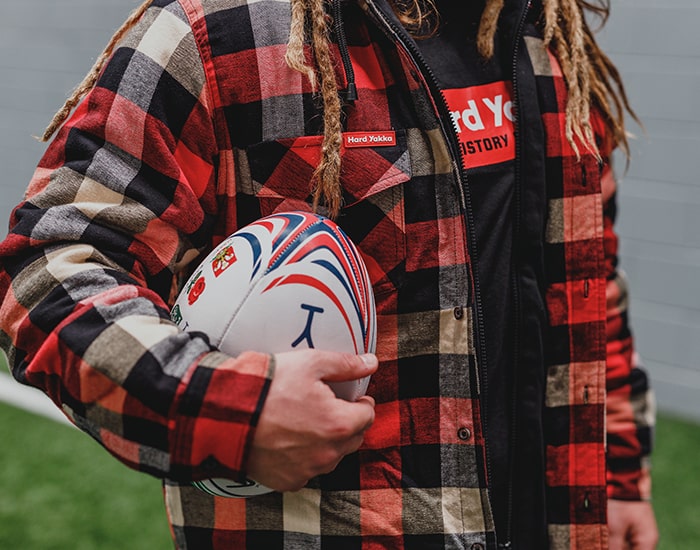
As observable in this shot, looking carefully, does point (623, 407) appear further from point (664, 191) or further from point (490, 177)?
point (664, 191)

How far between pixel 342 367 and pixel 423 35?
1.88 ft

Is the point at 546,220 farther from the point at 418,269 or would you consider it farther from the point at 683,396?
the point at 683,396

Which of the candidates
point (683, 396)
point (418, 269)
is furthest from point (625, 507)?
point (683, 396)

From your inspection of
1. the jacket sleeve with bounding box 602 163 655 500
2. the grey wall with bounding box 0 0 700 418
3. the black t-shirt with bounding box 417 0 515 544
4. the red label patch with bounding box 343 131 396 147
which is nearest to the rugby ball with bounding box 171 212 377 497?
the red label patch with bounding box 343 131 396 147

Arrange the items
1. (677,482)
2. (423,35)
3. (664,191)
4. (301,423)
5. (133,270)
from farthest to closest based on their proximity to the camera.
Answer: (664,191) → (677,482) → (423,35) → (133,270) → (301,423)

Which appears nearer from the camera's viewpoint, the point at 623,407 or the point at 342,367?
the point at 342,367

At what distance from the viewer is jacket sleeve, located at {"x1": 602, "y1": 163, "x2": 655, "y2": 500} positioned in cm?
150

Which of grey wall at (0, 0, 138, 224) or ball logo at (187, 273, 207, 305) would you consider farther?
grey wall at (0, 0, 138, 224)

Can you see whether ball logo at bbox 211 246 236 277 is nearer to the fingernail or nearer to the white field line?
the fingernail

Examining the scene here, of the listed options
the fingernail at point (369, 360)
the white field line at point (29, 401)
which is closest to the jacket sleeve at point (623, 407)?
the fingernail at point (369, 360)

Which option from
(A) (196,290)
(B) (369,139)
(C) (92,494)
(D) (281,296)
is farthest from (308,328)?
(C) (92,494)

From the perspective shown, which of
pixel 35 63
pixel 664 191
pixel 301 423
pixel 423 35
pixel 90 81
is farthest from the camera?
pixel 35 63

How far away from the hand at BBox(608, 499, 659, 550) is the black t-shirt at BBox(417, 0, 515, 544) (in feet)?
1.20

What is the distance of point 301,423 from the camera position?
0.83 m
